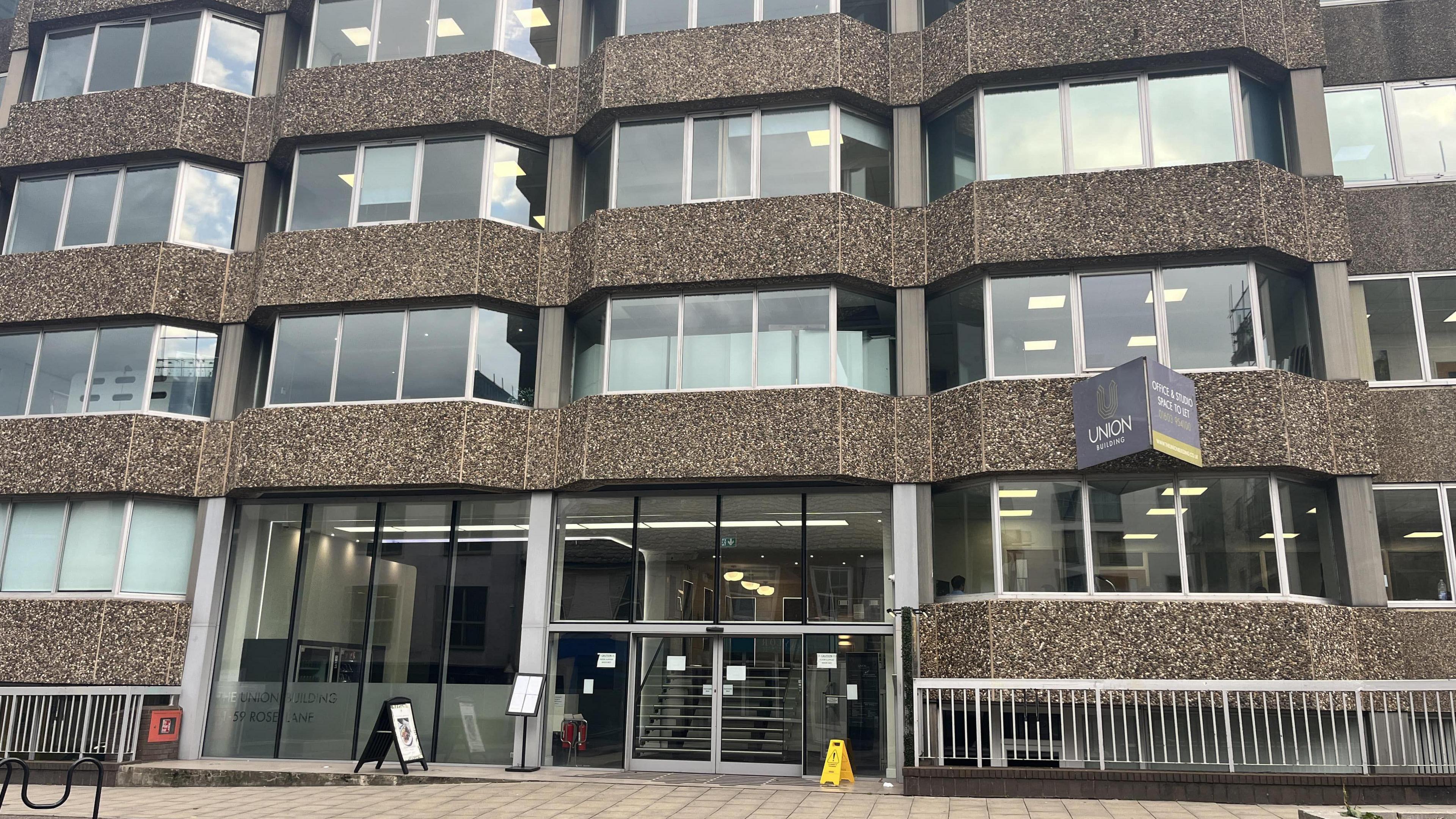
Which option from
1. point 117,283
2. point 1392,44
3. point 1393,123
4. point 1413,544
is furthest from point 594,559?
point 1392,44

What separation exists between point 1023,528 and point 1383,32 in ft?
31.3

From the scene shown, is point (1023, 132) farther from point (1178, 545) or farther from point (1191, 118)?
point (1178, 545)

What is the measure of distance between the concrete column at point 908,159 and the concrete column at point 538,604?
7.05 meters

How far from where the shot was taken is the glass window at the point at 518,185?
17078mm

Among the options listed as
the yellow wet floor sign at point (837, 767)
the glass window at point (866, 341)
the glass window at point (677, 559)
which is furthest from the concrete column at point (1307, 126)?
the yellow wet floor sign at point (837, 767)

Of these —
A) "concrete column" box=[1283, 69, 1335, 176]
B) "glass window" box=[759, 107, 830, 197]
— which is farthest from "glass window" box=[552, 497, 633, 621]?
"concrete column" box=[1283, 69, 1335, 176]

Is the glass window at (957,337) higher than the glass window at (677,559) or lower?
higher

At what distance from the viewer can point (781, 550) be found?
15.3 metres

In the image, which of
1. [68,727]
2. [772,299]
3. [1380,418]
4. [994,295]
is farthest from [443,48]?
[1380,418]

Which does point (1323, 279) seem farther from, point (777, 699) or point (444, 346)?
point (444, 346)

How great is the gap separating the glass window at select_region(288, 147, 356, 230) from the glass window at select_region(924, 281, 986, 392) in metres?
8.89

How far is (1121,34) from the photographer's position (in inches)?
598

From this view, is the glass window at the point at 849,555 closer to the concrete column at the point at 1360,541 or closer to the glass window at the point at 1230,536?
the glass window at the point at 1230,536

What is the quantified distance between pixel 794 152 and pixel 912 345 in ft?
11.5
